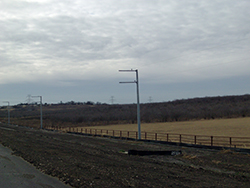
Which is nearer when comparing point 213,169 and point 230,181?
point 230,181

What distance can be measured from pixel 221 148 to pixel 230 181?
11.3m

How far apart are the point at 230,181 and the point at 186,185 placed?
6.34ft

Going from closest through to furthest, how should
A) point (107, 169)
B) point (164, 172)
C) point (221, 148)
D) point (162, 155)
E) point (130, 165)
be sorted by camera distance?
point (164, 172), point (107, 169), point (130, 165), point (162, 155), point (221, 148)

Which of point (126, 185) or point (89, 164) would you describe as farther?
point (89, 164)

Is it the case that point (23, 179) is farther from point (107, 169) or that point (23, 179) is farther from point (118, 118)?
point (118, 118)

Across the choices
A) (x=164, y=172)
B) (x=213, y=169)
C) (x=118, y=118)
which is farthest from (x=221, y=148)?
(x=118, y=118)

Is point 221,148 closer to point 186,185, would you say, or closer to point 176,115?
point 186,185

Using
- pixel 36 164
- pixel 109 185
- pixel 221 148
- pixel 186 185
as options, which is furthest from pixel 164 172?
pixel 221 148

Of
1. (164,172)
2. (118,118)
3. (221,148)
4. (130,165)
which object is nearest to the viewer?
(164,172)

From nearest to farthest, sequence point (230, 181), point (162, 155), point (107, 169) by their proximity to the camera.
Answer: point (230, 181)
point (107, 169)
point (162, 155)

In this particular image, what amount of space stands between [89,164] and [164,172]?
435 cm

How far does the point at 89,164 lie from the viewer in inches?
572

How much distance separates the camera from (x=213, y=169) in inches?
515

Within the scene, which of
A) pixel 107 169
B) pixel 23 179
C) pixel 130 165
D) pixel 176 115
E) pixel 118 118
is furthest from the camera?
pixel 118 118
